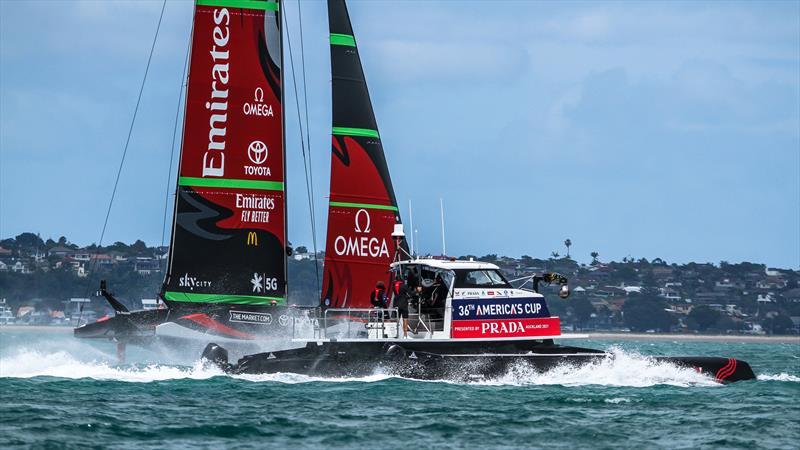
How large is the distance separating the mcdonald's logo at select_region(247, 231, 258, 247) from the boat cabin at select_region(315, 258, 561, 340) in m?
4.82

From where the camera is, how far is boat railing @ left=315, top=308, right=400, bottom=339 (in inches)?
1271

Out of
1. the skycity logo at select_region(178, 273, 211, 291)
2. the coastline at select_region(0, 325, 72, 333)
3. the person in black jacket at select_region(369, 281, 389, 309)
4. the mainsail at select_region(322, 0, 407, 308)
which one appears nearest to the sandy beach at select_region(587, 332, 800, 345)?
the coastline at select_region(0, 325, 72, 333)

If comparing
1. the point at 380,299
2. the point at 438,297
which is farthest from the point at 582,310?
the point at 380,299

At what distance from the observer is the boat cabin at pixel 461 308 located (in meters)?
32.0

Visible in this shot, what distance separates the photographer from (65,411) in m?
25.7

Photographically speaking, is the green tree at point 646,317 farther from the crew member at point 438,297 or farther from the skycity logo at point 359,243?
the crew member at point 438,297

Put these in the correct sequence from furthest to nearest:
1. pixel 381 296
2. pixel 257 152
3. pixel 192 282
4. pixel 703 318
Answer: pixel 703 318, pixel 257 152, pixel 192 282, pixel 381 296

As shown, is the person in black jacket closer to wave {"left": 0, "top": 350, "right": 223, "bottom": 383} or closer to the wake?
the wake

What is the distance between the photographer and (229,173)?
36312 millimetres

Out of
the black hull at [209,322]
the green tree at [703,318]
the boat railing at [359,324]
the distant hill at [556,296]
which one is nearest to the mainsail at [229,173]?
the black hull at [209,322]

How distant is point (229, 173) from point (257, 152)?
94 centimetres

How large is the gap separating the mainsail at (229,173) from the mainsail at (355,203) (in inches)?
64.8

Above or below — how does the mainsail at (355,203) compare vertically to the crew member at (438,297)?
above

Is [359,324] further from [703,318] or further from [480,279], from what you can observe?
[703,318]
